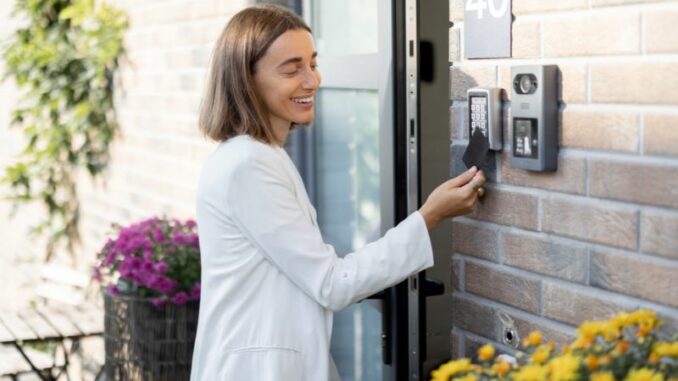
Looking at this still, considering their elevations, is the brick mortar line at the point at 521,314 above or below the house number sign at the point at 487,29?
below

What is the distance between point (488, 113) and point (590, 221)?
0.39m

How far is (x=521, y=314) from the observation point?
267cm

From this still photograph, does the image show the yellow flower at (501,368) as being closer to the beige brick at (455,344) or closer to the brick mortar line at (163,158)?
the beige brick at (455,344)

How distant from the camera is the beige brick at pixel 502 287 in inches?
103

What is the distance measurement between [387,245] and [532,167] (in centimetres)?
36

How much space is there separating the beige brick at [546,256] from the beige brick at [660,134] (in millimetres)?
309

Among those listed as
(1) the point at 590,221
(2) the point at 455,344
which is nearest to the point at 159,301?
(2) the point at 455,344

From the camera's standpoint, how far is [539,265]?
260cm

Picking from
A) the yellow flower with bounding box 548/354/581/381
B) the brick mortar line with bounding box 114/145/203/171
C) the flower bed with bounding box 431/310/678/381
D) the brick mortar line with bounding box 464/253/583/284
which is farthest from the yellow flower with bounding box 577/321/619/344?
the brick mortar line with bounding box 114/145/203/171

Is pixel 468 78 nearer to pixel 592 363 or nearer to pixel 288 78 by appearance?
pixel 288 78

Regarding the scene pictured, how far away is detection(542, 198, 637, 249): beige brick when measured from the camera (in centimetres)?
231

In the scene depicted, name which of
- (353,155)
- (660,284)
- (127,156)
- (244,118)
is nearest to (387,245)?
(244,118)

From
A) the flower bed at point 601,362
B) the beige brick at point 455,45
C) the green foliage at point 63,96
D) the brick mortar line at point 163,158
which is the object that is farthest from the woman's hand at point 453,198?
the green foliage at point 63,96

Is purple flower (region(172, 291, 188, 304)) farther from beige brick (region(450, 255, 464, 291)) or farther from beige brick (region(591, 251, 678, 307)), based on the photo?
beige brick (region(591, 251, 678, 307))
